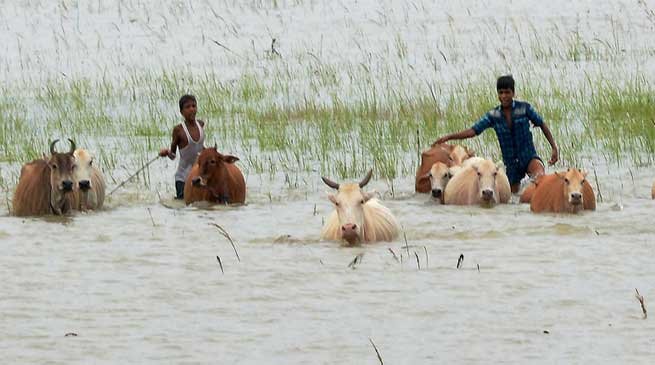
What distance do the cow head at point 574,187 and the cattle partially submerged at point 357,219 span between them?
172 centimetres

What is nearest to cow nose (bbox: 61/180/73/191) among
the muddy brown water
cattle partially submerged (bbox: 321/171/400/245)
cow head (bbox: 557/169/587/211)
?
the muddy brown water

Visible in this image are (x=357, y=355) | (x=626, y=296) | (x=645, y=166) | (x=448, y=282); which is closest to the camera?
(x=357, y=355)

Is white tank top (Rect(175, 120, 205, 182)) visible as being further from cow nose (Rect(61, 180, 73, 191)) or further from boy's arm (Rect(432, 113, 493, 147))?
boy's arm (Rect(432, 113, 493, 147))

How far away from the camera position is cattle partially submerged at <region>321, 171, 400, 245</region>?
39.5 ft

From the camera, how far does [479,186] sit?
47.4 feet

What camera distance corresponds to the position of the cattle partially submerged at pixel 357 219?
12.0m

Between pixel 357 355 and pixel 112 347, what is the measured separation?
1.35 meters

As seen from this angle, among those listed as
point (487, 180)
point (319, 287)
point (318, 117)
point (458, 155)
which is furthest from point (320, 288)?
point (318, 117)

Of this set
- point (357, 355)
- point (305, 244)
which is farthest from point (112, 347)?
point (305, 244)

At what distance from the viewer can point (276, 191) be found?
1614 cm

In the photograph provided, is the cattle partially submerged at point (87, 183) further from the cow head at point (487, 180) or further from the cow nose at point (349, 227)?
the cow head at point (487, 180)

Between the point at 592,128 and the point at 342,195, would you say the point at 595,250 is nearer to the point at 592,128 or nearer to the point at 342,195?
the point at 342,195

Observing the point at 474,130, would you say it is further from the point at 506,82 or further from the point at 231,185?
the point at 231,185

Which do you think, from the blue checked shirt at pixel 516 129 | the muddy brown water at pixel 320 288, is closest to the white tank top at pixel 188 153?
the muddy brown water at pixel 320 288
